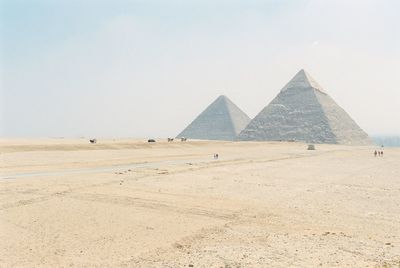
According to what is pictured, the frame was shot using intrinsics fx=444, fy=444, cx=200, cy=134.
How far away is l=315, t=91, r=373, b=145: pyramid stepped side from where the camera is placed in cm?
15712

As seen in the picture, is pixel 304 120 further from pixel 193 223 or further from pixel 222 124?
pixel 193 223

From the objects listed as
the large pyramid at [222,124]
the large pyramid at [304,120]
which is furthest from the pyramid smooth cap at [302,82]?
the large pyramid at [222,124]

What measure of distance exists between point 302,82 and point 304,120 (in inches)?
989

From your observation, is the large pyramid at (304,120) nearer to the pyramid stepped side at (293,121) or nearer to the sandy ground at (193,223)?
the pyramid stepped side at (293,121)

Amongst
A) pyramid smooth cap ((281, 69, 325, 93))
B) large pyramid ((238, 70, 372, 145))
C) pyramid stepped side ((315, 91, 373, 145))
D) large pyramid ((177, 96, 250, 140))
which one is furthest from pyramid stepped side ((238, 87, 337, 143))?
large pyramid ((177, 96, 250, 140))

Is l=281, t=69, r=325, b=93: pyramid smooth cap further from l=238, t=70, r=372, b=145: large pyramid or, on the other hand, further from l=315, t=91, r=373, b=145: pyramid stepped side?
l=315, t=91, r=373, b=145: pyramid stepped side

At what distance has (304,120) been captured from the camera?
170875 mm

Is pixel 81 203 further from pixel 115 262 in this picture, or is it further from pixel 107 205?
pixel 115 262

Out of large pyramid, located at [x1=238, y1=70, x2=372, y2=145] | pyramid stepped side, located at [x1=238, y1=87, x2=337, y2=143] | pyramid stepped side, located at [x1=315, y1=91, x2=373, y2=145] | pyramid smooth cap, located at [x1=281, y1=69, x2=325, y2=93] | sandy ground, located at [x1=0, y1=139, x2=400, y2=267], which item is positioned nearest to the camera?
sandy ground, located at [x1=0, y1=139, x2=400, y2=267]

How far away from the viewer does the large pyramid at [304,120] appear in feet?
524

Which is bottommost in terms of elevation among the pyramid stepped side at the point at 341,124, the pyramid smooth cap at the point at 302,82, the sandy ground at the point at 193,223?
the sandy ground at the point at 193,223

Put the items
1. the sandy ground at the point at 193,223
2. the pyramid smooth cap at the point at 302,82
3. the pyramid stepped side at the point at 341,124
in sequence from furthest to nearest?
the pyramid smooth cap at the point at 302,82 < the pyramid stepped side at the point at 341,124 < the sandy ground at the point at 193,223

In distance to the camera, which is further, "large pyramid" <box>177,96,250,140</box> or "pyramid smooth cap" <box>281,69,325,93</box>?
"pyramid smooth cap" <box>281,69,325,93</box>

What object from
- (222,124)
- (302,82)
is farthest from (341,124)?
(222,124)
